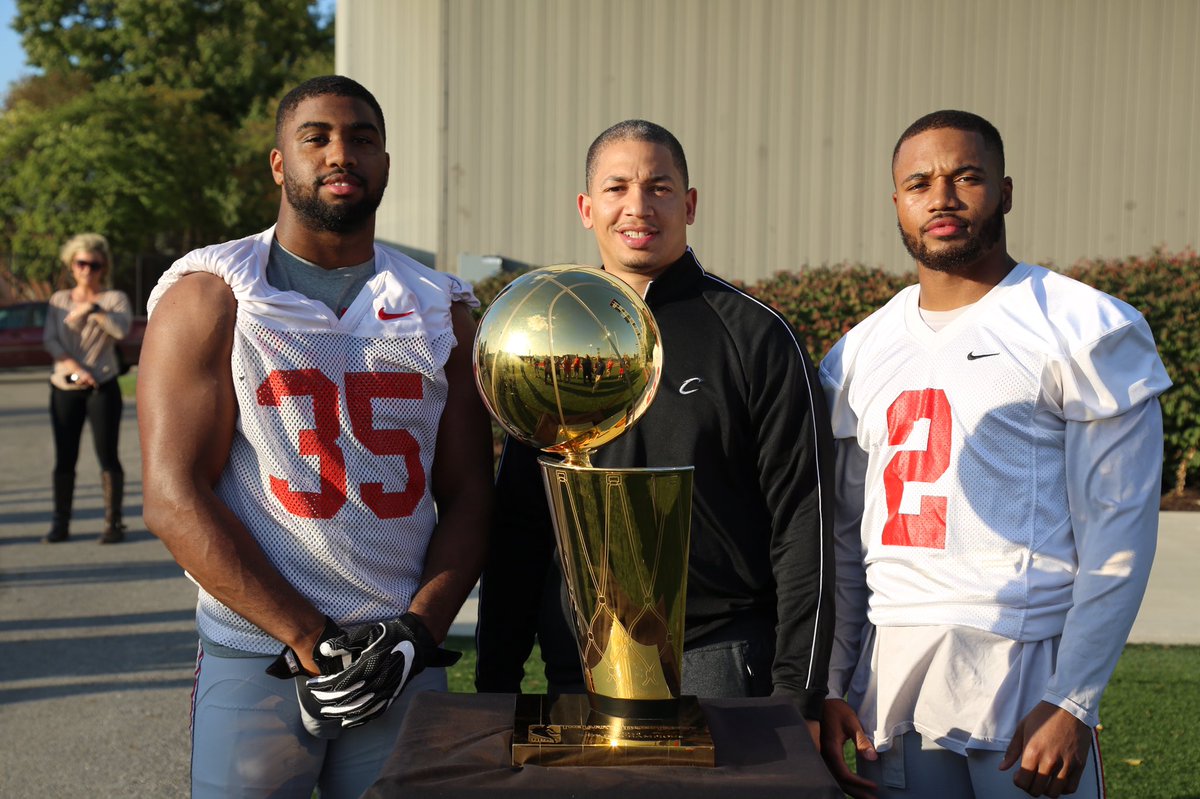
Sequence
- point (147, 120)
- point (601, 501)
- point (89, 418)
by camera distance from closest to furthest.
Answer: point (601, 501) → point (89, 418) → point (147, 120)

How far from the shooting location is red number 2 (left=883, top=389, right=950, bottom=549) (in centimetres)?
249

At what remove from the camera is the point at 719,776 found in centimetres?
173

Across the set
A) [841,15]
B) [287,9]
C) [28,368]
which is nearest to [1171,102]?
[841,15]

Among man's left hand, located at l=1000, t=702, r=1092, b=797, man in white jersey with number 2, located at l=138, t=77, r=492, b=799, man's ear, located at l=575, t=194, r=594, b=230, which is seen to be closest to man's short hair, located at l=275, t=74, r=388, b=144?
man in white jersey with number 2, located at l=138, t=77, r=492, b=799

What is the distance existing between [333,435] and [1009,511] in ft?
4.50

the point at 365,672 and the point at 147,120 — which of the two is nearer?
the point at 365,672

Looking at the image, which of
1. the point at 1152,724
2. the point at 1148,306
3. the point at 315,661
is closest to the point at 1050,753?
the point at 315,661

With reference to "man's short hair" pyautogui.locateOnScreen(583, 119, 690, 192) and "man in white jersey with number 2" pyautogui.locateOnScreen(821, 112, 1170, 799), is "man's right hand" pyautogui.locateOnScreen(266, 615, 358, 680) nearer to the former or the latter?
"man in white jersey with number 2" pyautogui.locateOnScreen(821, 112, 1170, 799)

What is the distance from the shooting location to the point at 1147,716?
5000mm

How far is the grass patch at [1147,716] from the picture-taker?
4344 millimetres

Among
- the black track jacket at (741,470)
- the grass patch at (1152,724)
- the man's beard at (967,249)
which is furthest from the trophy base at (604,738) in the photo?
the grass patch at (1152,724)

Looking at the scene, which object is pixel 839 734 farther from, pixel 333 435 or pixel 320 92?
pixel 320 92

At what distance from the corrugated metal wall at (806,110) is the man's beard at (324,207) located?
9.68m

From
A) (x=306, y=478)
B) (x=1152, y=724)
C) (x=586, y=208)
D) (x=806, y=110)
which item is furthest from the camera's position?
(x=806, y=110)
